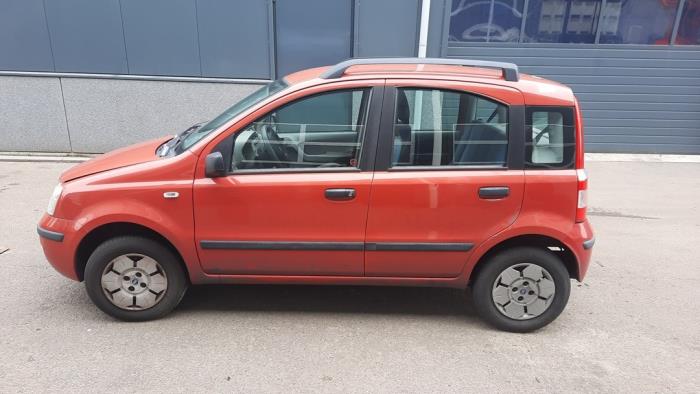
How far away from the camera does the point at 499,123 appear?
297 centimetres

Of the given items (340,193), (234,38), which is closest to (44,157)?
(234,38)

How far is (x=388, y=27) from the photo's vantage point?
7551 millimetres

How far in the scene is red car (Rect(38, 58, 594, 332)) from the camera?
2930mm

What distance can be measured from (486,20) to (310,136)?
627 centimetres

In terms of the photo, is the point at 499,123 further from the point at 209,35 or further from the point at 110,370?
the point at 209,35

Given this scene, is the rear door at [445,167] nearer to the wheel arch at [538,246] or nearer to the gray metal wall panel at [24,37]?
the wheel arch at [538,246]

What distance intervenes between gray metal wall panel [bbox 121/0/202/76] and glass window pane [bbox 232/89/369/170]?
5.32 meters

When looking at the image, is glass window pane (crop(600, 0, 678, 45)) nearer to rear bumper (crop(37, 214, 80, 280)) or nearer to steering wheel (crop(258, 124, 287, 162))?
steering wheel (crop(258, 124, 287, 162))

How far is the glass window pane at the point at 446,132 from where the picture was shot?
9.73 ft

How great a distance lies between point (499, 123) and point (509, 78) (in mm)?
311

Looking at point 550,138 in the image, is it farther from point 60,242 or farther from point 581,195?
point 60,242

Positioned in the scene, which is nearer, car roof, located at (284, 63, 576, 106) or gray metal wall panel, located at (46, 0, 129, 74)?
car roof, located at (284, 63, 576, 106)

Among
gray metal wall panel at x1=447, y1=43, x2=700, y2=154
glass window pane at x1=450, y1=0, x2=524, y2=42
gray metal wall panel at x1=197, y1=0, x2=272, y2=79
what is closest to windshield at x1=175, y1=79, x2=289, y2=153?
gray metal wall panel at x1=197, y1=0, x2=272, y2=79

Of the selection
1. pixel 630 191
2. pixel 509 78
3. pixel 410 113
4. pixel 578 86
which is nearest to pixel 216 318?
pixel 410 113
